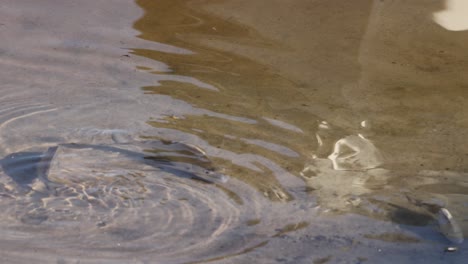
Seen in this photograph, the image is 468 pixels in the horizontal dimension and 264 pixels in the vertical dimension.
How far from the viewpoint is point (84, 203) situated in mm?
3848

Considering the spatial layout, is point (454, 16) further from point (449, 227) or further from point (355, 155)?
point (449, 227)

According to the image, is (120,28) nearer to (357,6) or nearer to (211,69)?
(211,69)

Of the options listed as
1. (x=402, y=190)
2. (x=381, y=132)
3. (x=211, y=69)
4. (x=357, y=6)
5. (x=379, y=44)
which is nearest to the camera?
(x=402, y=190)

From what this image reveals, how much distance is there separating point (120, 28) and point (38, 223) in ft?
8.49

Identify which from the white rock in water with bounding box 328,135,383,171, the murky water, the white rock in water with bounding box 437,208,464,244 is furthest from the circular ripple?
the white rock in water with bounding box 437,208,464,244

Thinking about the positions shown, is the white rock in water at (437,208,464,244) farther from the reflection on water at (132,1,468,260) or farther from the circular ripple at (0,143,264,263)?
the circular ripple at (0,143,264,263)

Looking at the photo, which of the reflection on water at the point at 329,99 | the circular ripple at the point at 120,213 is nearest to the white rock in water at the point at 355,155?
the reflection on water at the point at 329,99

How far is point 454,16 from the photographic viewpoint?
601cm

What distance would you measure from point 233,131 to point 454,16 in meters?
2.50

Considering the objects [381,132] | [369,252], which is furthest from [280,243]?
[381,132]

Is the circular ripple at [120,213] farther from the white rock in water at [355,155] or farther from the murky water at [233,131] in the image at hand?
the white rock in water at [355,155]

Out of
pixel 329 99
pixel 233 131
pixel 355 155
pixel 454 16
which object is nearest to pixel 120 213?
pixel 233 131

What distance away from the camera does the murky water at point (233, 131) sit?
11.7ft

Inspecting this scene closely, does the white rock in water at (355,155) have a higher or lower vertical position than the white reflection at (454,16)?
lower
